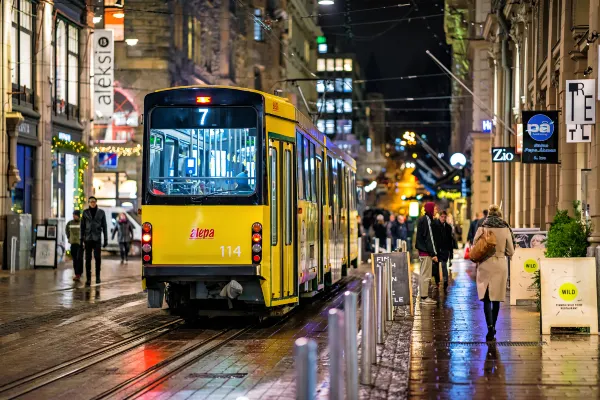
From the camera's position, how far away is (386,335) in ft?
51.4

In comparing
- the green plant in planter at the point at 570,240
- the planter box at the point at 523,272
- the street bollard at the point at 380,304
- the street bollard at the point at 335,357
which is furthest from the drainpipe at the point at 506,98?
the street bollard at the point at 335,357

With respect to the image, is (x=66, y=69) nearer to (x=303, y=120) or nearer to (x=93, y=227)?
(x=93, y=227)

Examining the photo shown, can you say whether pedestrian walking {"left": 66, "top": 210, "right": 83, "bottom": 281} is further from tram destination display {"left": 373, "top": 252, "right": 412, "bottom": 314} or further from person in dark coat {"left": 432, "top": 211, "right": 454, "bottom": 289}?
tram destination display {"left": 373, "top": 252, "right": 412, "bottom": 314}

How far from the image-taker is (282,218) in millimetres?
18000

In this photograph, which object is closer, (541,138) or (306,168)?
(306,168)

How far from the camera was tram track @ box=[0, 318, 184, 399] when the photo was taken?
440 inches

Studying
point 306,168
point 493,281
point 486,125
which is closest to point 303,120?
point 306,168

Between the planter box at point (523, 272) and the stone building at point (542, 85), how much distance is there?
4.68 ft

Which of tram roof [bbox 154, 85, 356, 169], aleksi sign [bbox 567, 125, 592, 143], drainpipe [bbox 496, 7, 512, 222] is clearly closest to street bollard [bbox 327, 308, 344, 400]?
tram roof [bbox 154, 85, 356, 169]

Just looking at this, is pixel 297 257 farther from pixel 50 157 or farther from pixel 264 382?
pixel 50 157

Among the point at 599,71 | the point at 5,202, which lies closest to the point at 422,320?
the point at 599,71

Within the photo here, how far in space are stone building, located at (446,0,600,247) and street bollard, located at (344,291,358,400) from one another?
29.6 feet

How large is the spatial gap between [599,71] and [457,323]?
4220mm

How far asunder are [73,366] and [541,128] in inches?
587
